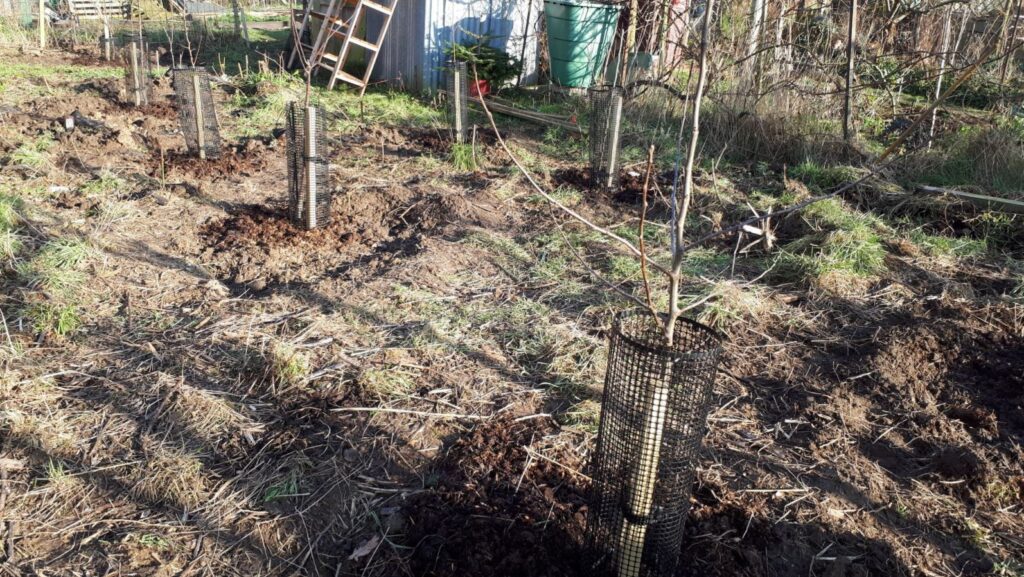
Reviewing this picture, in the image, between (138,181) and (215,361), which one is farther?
(138,181)

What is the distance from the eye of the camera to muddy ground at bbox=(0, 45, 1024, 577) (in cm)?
245

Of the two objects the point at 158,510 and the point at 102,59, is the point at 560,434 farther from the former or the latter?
the point at 102,59

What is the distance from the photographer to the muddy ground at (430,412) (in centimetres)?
245

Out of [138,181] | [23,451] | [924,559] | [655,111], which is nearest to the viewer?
[924,559]

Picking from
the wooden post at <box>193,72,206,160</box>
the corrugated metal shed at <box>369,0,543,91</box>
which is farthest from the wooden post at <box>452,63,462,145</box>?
the corrugated metal shed at <box>369,0,543,91</box>

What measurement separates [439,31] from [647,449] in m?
8.10

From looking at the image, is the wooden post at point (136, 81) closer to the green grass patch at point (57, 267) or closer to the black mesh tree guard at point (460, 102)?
the black mesh tree guard at point (460, 102)

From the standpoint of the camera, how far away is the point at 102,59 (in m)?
10.6

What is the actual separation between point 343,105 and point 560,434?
637 cm

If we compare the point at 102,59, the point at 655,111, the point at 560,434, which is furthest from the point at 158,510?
the point at 102,59

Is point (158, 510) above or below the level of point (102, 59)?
below

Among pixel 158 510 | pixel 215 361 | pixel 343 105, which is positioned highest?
pixel 343 105

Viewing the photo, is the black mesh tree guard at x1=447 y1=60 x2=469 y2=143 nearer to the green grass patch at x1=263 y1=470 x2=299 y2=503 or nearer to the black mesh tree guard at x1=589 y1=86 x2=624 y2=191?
the black mesh tree guard at x1=589 y1=86 x2=624 y2=191

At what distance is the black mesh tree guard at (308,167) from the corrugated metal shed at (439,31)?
466 cm
